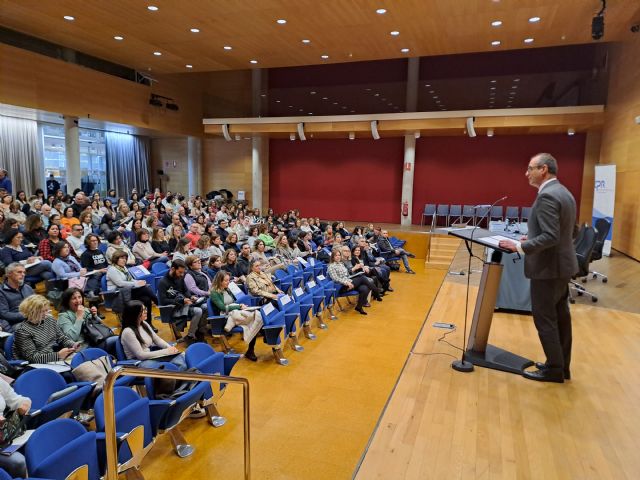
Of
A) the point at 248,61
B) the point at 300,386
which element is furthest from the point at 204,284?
the point at 248,61

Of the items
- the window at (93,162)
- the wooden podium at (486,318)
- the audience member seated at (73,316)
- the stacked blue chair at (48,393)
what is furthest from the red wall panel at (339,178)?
the stacked blue chair at (48,393)

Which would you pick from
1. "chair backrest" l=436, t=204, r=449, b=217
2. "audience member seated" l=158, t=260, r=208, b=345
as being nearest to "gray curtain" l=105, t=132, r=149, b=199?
"chair backrest" l=436, t=204, r=449, b=217

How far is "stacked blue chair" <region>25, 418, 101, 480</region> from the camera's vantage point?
2.07 metres

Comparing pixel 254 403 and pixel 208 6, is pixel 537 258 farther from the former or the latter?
pixel 208 6

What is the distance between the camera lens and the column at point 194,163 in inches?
679

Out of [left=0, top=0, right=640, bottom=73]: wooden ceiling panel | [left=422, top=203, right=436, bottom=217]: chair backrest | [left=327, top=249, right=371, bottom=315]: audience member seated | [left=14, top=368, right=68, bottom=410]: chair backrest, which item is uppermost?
[left=0, top=0, right=640, bottom=73]: wooden ceiling panel

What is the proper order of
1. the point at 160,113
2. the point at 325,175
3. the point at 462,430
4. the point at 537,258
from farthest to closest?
1. the point at 325,175
2. the point at 160,113
3. the point at 537,258
4. the point at 462,430

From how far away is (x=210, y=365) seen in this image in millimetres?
3266

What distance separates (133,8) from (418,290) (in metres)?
7.82

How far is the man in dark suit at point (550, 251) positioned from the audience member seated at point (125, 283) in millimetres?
4401

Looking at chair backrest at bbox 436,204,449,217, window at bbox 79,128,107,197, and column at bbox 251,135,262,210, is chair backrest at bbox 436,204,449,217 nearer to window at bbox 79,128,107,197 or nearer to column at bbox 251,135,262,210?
column at bbox 251,135,262,210

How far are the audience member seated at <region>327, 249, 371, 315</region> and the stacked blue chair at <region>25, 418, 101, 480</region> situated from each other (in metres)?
5.02

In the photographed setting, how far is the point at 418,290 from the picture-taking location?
878cm

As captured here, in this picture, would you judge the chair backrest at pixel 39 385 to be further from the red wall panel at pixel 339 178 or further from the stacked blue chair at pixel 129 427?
the red wall panel at pixel 339 178
